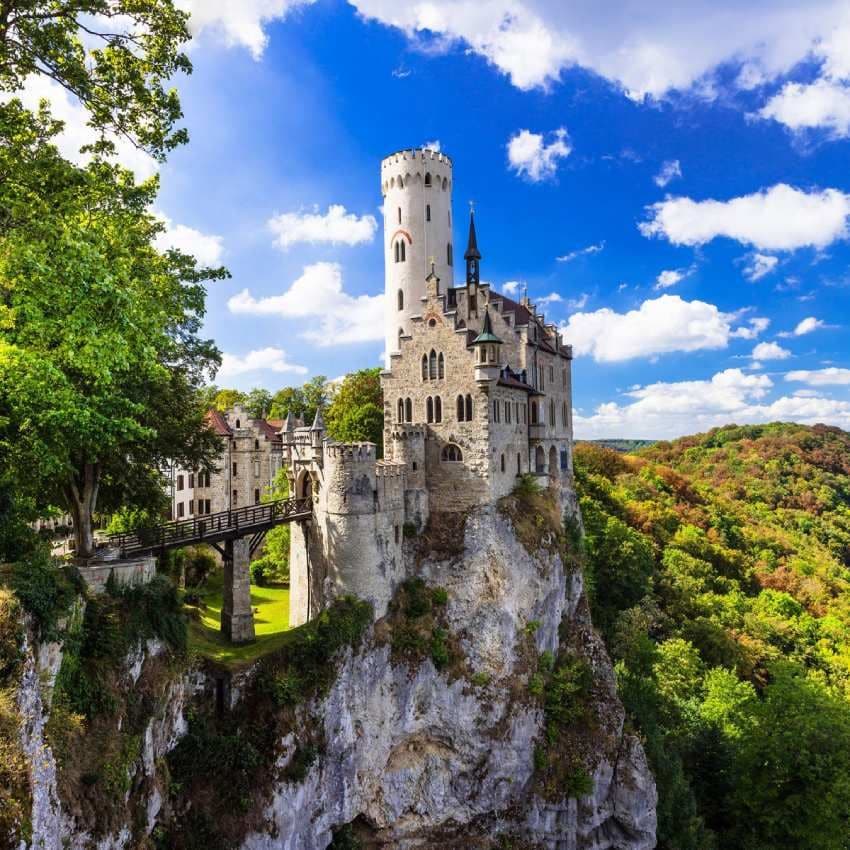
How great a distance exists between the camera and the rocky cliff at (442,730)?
23516 mm

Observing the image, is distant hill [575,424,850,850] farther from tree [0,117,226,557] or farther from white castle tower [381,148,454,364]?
tree [0,117,226,557]

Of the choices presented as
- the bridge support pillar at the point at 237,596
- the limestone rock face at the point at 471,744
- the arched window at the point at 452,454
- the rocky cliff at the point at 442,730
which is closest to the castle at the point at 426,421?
the arched window at the point at 452,454

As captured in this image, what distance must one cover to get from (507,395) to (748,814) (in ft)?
101

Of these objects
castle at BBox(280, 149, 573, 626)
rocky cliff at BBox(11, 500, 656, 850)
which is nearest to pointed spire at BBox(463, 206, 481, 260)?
castle at BBox(280, 149, 573, 626)

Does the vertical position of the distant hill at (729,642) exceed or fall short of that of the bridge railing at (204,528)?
it falls short

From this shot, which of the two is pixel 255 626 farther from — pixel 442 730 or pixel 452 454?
pixel 452 454

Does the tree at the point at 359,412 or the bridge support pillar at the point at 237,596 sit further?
the tree at the point at 359,412

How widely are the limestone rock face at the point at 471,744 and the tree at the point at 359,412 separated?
1682 cm

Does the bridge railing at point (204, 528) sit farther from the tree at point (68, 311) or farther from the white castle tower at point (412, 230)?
the white castle tower at point (412, 230)

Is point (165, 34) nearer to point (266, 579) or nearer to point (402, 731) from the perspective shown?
point (402, 731)

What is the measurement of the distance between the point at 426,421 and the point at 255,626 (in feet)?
48.8

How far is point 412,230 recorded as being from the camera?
41000 mm

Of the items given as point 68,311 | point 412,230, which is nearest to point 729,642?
point 412,230

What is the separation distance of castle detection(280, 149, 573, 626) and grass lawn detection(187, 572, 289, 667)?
6.27 ft
